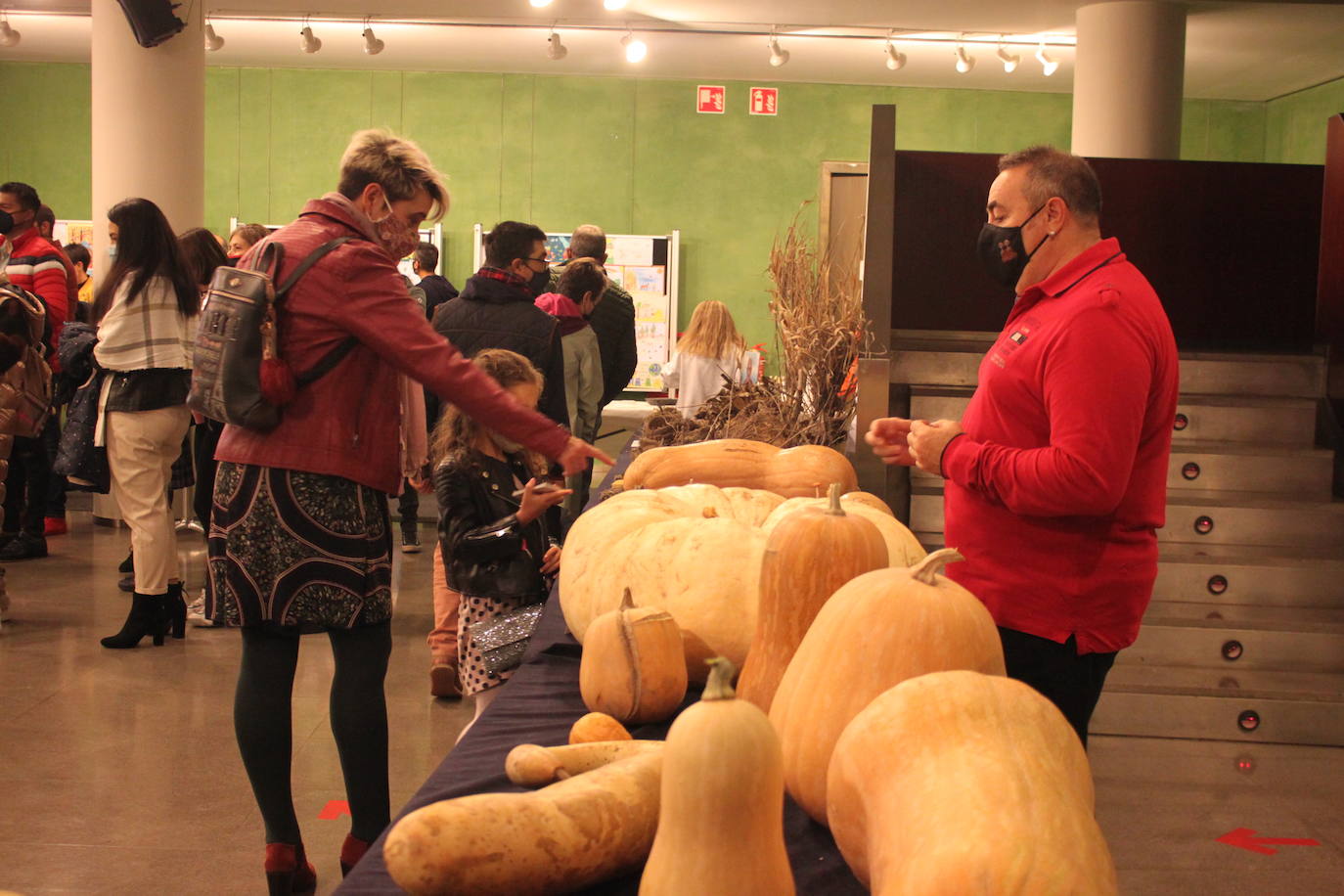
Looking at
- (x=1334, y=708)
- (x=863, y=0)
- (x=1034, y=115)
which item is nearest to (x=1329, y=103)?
(x=1034, y=115)

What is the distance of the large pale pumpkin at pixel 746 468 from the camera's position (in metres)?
2.92

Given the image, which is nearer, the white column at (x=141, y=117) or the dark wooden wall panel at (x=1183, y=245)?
the dark wooden wall panel at (x=1183, y=245)

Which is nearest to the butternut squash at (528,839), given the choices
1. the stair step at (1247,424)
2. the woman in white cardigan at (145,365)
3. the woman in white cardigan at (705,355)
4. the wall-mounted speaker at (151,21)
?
the woman in white cardigan at (145,365)

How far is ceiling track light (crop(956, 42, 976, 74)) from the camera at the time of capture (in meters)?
9.74

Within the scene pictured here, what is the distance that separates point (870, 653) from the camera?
4.31ft

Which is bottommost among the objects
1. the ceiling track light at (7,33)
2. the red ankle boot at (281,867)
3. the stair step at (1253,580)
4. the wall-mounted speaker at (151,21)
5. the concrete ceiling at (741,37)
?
the red ankle boot at (281,867)

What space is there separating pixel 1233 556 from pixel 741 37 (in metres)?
6.56

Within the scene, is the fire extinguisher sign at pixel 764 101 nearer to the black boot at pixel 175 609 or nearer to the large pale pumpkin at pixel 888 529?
the black boot at pixel 175 609

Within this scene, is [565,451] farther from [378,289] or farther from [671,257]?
[671,257]

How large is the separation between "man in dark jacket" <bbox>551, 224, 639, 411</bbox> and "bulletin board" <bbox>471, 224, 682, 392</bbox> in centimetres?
433

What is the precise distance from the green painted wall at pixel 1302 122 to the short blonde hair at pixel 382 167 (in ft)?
31.8

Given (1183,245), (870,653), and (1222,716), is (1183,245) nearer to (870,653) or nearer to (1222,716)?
(1222,716)

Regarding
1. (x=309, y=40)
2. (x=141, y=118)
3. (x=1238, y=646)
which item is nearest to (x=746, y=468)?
(x=1238, y=646)

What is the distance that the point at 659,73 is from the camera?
1120cm
